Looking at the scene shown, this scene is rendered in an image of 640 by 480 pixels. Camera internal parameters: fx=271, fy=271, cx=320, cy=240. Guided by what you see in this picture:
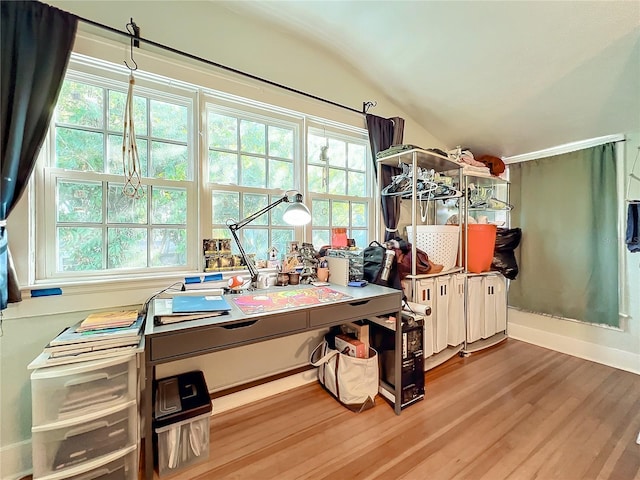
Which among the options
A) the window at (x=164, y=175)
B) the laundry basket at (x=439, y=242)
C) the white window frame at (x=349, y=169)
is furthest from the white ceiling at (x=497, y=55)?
the laundry basket at (x=439, y=242)

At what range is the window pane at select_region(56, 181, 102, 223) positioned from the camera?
1510mm

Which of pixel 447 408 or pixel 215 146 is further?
pixel 215 146

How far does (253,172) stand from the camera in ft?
6.91

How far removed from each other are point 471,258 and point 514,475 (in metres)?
1.71

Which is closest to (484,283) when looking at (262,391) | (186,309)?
(262,391)

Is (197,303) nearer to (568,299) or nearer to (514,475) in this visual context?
(514,475)

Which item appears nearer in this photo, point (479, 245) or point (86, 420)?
point (86, 420)

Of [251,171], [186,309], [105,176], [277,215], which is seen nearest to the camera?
[186,309]

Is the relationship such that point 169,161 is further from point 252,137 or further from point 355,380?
point 355,380

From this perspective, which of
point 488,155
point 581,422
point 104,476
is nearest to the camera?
point 104,476

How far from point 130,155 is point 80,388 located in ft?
4.16

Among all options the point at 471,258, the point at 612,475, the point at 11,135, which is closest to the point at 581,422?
the point at 612,475

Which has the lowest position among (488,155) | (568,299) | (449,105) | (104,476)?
(104,476)

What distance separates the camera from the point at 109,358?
3.84 feet
